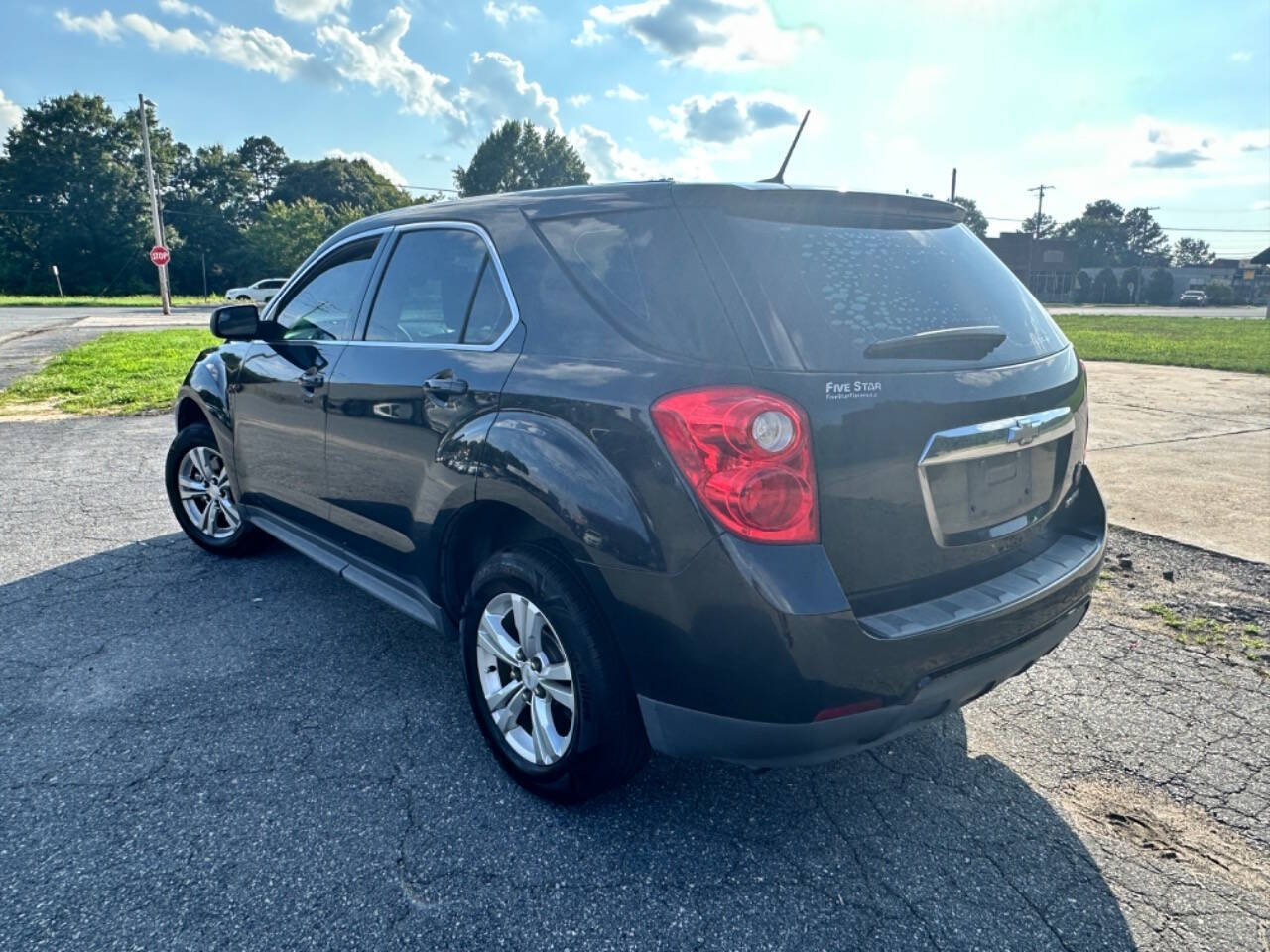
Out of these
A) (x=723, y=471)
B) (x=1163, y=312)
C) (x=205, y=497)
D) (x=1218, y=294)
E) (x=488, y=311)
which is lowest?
(x=205, y=497)

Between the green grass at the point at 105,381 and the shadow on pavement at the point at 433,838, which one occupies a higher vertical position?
the green grass at the point at 105,381

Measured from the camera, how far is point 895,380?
6.65 ft

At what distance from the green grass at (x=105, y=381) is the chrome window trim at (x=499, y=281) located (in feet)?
25.4

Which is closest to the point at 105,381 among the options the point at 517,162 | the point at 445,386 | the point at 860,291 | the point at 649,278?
the point at 445,386

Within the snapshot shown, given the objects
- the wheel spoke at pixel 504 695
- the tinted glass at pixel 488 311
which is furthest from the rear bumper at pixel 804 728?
the tinted glass at pixel 488 311

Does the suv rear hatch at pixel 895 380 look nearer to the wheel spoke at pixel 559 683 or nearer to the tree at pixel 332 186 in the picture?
the wheel spoke at pixel 559 683

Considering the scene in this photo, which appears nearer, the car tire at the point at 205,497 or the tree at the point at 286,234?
the car tire at the point at 205,497

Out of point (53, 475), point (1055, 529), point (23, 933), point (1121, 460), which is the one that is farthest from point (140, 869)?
point (1121, 460)

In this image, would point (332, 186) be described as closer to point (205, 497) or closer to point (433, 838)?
point (205, 497)

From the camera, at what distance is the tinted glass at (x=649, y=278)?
6.68 ft

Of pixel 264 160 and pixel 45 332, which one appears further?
pixel 264 160

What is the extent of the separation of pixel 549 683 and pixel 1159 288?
8419cm

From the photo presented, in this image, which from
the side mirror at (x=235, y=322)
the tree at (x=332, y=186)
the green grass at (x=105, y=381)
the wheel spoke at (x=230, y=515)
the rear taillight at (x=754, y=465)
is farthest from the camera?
the tree at (x=332, y=186)

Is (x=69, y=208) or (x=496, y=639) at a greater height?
(x=69, y=208)
